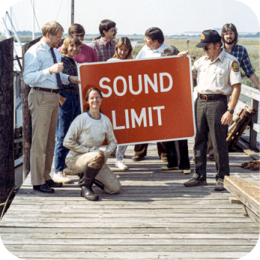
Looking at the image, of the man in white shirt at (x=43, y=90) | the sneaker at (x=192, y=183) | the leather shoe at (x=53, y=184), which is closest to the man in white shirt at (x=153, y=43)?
the man in white shirt at (x=43, y=90)

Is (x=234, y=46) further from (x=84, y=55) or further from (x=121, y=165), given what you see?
(x=121, y=165)

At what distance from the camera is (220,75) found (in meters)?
4.63

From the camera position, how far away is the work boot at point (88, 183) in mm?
4547

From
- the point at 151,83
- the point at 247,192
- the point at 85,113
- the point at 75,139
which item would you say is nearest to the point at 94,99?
the point at 85,113

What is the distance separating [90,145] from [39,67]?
105 cm

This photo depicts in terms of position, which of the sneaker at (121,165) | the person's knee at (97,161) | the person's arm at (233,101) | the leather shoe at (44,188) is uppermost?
the person's arm at (233,101)

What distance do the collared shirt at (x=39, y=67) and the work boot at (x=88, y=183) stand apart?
3.43ft

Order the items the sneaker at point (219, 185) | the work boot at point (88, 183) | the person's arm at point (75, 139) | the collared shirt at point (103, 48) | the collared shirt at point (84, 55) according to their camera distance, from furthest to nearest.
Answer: the collared shirt at point (103, 48), the collared shirt at point (84, 55), the sneaker at point (219, 185), the person's arm at point (75, 139), the work boot at point (88, 183)

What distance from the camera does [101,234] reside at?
3715 mm

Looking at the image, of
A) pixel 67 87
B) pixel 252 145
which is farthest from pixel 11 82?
pixel 252 145

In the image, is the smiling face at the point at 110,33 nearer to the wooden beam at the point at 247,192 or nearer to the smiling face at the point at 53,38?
the smiling face at the point at 53,38

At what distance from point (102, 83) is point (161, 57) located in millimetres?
816

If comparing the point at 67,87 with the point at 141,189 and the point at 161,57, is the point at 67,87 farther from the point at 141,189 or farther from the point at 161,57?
the point at 141,189

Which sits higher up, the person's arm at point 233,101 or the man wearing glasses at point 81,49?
the man wearing glasses at point 81,49
